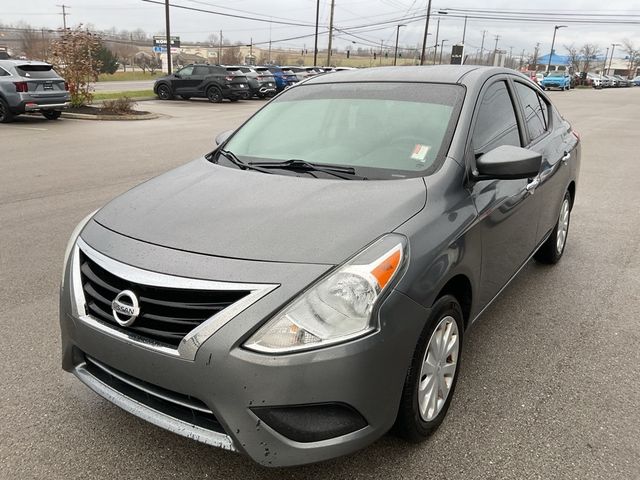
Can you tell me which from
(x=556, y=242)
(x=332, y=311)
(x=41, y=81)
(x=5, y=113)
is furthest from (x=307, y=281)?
(x=5, y=113)

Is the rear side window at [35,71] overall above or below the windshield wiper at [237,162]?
above

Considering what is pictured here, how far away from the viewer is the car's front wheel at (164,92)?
79.8 feet

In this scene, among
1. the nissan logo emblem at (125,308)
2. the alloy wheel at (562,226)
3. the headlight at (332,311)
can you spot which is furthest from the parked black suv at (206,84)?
the headlight at (332,311)

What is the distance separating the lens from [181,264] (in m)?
2.06

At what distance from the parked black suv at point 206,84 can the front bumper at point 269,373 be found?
73.5 ft

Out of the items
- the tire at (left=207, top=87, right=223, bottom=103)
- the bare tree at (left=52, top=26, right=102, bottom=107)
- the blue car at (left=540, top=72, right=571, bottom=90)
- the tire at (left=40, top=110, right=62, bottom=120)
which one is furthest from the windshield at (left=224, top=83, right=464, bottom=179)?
the blue car at (left=540, top=72, right=571, bottom=90)

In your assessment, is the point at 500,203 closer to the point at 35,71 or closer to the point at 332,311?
the point at 332,311

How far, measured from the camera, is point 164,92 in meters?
24.5

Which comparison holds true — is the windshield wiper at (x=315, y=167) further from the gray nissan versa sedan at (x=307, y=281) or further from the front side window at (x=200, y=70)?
the front side window at (x=200, y=70)

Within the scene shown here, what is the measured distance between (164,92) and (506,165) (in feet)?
79.0

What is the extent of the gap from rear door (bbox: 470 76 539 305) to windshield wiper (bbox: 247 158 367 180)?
2.12 feet

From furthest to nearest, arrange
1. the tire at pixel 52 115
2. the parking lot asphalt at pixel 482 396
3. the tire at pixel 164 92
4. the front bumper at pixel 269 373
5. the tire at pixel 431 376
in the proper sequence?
the tire at pixel 164 92, the tire at pixel 52 115, the parking lot asphalt at pixel 482 396, the tire at pixel 431 376, the front bumper at pixel 269 373

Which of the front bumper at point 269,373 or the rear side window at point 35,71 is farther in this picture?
the rear side window at point 35,71

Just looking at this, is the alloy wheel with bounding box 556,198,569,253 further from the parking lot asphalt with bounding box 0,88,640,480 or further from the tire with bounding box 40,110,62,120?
the tire with bounding box 40,110,62,120
